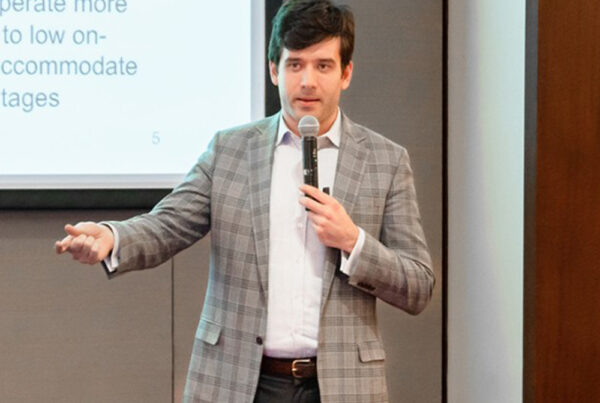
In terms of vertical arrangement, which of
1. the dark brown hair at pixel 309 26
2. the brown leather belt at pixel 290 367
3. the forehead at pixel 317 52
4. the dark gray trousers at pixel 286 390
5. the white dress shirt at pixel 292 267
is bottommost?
the dark gray trousers at pixel 286 390

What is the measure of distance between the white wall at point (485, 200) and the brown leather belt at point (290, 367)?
0.94 metres

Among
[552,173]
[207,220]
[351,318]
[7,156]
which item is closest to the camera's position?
[351,318]

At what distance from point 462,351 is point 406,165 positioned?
1375mm

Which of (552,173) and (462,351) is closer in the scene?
(552,173)

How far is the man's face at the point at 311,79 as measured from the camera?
82.5 inches

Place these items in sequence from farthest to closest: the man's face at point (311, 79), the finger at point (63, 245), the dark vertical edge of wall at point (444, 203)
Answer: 1. the dark vertical edge of wall at point (444, 203)
2. the man's face at point (311, 79)
3. the finger at point (63, 245)

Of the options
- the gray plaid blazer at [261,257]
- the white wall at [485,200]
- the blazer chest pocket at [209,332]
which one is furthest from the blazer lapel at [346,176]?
the white wall at [485,200]

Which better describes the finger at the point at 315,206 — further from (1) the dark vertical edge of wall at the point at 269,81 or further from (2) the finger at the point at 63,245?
(1) the dark vertical edge of wall at the point at 269,81

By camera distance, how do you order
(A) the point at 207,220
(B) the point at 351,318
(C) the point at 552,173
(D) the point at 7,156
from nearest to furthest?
1. (B) the point at 351,318
2. (A) the point at 207,220
3. (C) the point at 552,173
4. (D) the point at 7,156

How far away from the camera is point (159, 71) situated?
3.25m

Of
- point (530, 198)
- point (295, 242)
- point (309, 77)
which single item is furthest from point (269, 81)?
point (295, 242)

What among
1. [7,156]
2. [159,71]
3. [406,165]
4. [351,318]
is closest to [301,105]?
[406,165]

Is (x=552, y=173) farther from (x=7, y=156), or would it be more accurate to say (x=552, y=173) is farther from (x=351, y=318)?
(x=7, y=156)

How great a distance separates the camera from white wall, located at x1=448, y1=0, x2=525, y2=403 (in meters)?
2.79
